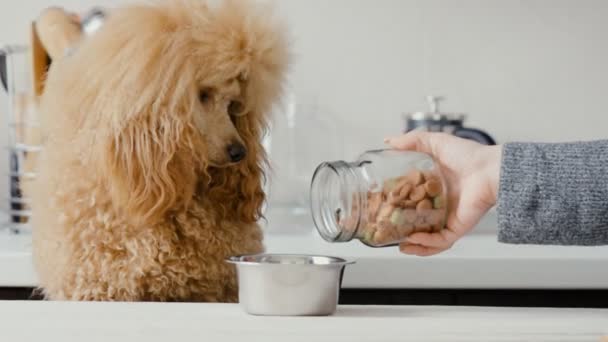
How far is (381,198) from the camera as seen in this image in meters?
0.83

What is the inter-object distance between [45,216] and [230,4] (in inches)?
12.8

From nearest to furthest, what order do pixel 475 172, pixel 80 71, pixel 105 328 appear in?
pixel 105 328
pixel 475 172
pixel 80 71

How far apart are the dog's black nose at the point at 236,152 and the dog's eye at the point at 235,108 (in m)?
0.07

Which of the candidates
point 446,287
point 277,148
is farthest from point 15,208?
point 446,287

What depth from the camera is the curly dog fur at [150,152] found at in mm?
1012

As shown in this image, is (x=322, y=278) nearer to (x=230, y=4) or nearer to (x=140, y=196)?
(x=140, y=196)

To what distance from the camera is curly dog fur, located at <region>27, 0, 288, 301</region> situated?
1.01 metres

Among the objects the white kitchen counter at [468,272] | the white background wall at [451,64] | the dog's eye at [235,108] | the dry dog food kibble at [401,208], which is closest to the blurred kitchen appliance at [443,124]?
the white background wall at [451,64]

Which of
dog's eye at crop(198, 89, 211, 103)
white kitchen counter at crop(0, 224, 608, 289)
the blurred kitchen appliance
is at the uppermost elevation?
dog's eye at crop(198, 89, 211, 103)

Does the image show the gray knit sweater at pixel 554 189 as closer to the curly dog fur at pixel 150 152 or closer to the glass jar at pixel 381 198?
the glass jar at pixel 381 198

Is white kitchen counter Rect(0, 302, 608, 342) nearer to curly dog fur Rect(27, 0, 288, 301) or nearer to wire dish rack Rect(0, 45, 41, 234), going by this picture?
curly dog fur Rect(27, 0, 288, 301)

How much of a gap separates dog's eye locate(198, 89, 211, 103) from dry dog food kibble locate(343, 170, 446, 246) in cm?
32

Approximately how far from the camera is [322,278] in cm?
80

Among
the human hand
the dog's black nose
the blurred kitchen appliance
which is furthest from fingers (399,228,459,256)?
the blurred kitchen appliance
